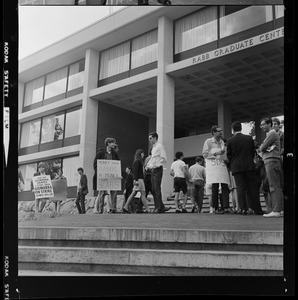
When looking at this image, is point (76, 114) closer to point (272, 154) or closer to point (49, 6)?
point (49, 6)

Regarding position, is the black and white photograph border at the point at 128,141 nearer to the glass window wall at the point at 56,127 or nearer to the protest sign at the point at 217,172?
the glass window wall at the point at 56,127

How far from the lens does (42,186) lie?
3.39m

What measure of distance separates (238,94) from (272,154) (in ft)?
2.33

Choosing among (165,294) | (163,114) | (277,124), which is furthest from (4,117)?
(277,124)

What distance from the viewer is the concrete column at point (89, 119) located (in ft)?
11.4

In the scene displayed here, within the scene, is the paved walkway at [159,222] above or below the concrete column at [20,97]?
below

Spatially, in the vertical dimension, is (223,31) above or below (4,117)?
above

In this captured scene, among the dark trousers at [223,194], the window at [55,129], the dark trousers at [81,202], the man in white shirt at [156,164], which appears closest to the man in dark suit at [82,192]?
the dark trousers at [81,202]

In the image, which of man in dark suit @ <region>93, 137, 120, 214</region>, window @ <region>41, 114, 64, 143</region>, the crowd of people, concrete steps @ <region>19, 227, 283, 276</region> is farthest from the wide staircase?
window @ <region>41, 114, 64, 143</region>

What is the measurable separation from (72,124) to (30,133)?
1.40 ft

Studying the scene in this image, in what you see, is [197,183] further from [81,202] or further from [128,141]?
[81,202]

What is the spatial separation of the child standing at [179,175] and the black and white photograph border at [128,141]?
0.08 metres

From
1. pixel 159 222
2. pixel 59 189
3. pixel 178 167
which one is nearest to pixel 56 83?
pixel 59 189
